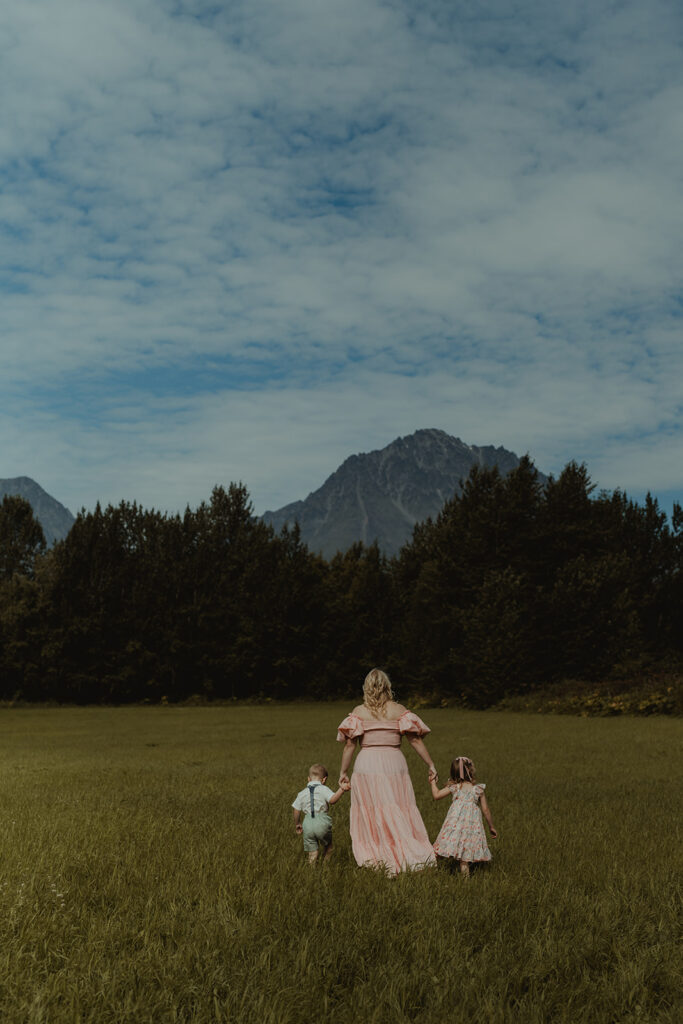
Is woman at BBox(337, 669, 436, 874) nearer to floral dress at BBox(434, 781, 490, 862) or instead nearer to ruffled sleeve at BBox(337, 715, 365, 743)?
ruffled sleeve at BBox(337, 715, 365, 743)

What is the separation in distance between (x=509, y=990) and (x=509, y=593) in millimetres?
45457

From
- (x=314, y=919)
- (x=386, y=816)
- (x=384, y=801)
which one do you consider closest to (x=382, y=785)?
(x=384, y=801)

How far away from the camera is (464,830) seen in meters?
8.69

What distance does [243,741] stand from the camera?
90.6 ft

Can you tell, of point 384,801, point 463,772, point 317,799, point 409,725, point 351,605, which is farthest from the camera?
point 351,605

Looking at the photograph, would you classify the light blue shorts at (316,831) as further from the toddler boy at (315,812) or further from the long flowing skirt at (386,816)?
the long flowing skirt at (386,816)

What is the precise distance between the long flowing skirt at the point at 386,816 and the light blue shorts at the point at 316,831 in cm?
30

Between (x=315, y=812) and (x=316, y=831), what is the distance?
0.21 metres

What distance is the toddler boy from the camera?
854 centimetres

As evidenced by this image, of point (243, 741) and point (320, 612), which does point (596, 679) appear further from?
point (243, 741)

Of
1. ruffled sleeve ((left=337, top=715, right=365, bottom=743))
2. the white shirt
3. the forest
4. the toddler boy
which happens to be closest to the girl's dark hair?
ruffled sleeve ((left=337, top=715, right=365, bottom=743))

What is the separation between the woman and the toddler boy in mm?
271

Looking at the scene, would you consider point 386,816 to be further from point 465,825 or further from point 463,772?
point 463,772

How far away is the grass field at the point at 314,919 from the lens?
512cm
